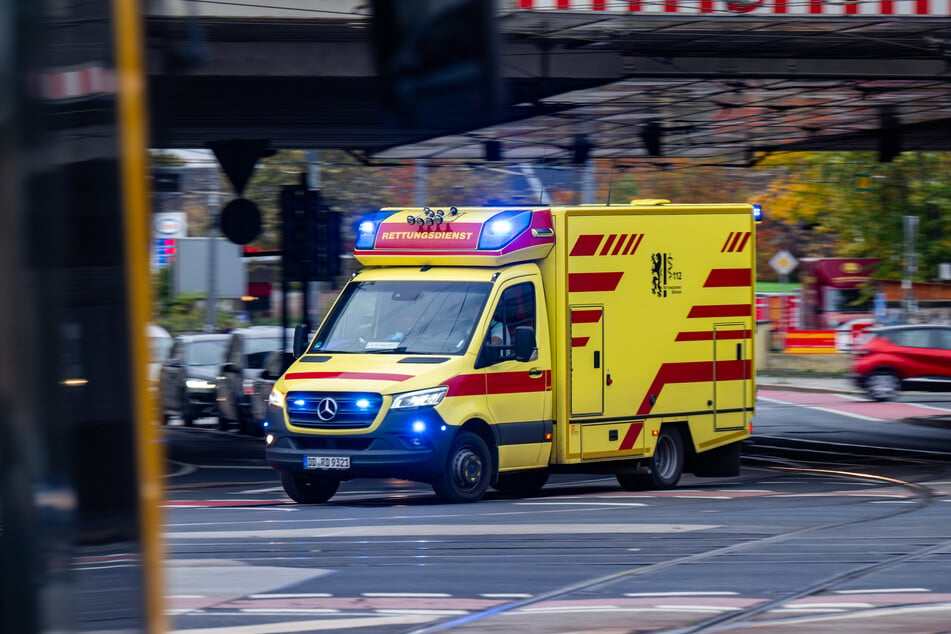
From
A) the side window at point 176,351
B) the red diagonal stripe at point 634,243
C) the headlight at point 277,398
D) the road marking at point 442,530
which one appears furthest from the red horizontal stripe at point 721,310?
the side window at point 176,351

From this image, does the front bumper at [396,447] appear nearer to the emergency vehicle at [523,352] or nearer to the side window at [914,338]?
the emergency vehicle at [523,352]

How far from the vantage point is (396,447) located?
13.8m

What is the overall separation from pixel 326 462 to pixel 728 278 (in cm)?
531

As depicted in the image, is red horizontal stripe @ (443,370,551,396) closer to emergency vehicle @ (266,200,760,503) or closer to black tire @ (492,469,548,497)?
emergency vehicle @ (266,200,760,503)

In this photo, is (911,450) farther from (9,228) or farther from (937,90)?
(9,228)

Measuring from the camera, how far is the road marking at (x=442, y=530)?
11.8 m

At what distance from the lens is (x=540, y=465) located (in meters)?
15.2

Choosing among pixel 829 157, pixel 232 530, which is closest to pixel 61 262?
pixel 232 530

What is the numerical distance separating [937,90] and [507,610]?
16.6 metres

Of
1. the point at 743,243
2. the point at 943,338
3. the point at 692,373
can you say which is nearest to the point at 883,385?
the point at 943,338

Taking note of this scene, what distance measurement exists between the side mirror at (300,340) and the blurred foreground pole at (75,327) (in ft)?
41.0

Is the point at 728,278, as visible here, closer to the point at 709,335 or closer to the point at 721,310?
the point at 721,310

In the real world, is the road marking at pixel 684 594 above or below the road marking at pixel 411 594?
below

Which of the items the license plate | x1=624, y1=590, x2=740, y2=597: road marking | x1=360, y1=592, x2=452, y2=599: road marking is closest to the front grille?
the license plate
